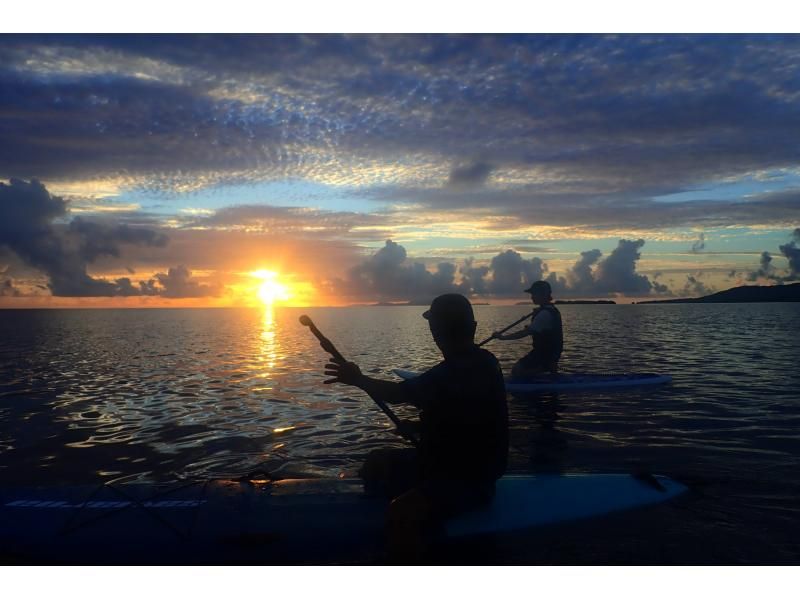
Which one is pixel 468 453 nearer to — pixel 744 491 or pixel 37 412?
pixel 744 491

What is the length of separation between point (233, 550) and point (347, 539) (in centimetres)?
120

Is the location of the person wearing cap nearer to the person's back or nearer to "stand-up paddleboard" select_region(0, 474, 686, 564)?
"stand-up paddleboard" select_region(0, 474, 686, 564)

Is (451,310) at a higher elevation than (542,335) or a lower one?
higher

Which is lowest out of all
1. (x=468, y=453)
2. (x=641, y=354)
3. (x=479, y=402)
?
(x=641, y=354)

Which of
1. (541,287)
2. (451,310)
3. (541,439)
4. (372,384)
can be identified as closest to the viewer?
(451,310)

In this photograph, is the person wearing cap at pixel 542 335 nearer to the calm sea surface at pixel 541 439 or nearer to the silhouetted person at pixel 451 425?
the calm sea surface at pixel 541 439

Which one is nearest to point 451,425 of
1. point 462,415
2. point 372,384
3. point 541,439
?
point 462,415

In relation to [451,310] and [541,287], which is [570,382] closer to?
[541,287]

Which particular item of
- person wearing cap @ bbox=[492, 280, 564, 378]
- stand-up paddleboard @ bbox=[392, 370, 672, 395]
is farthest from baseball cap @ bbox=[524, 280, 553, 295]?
stand-up paddleboard @ bbox=[392, 370, 672, 395]

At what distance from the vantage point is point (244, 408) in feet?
49.7

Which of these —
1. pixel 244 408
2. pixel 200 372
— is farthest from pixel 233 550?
pixel 200 372

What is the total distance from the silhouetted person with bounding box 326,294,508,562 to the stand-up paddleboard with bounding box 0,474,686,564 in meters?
0.79

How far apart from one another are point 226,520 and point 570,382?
12017mm

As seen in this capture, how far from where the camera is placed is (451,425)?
539 centimetres
